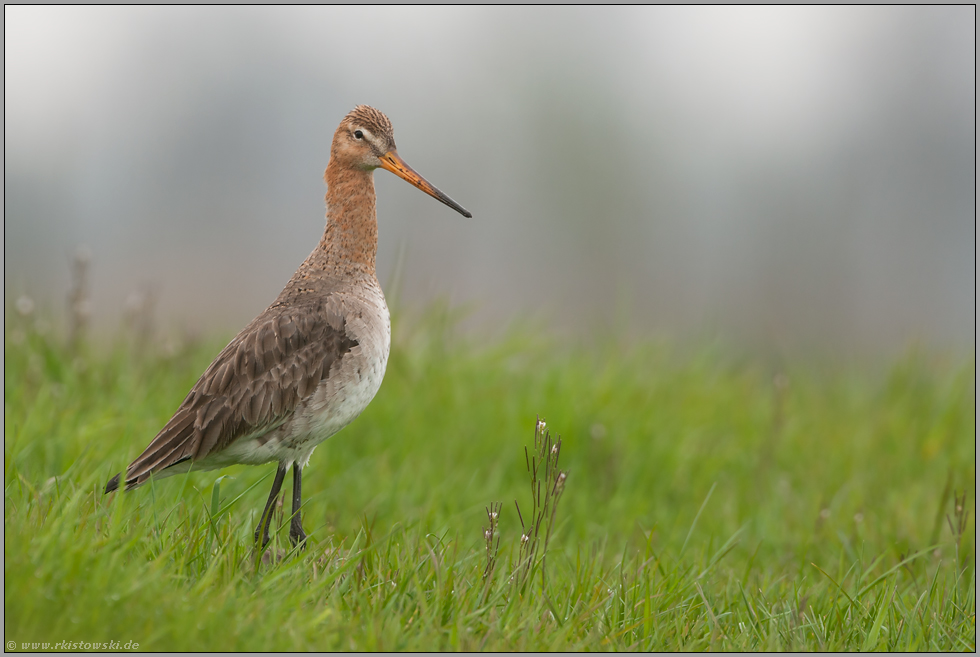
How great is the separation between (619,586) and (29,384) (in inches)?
189

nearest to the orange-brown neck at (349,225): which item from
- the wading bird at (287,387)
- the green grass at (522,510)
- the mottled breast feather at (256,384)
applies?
the wading bird at (287,387)

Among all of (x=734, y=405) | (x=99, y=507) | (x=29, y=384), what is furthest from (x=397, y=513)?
(x=734, y=405)

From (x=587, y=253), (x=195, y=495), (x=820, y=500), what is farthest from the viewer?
(x=587, y=253)

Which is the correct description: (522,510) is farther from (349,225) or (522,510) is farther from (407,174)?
(407,174)

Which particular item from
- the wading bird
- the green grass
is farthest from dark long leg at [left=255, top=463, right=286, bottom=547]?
the green grass

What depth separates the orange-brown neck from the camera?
4.65 metres

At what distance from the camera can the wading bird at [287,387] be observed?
4.14 m

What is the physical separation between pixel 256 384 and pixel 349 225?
1.07 m

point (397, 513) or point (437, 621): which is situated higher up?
point (437, 621)

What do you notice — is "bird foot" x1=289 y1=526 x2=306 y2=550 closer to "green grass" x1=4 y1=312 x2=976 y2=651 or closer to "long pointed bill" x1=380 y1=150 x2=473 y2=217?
"green grass" x1=4 y1=312 x2=976 y2=651

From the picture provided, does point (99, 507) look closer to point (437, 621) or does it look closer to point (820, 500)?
point (437, 621)

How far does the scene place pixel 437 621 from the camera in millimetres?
3459

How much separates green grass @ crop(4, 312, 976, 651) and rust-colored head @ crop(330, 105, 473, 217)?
188cm

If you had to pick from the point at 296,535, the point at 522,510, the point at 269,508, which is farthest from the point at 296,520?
the point at 522,510
